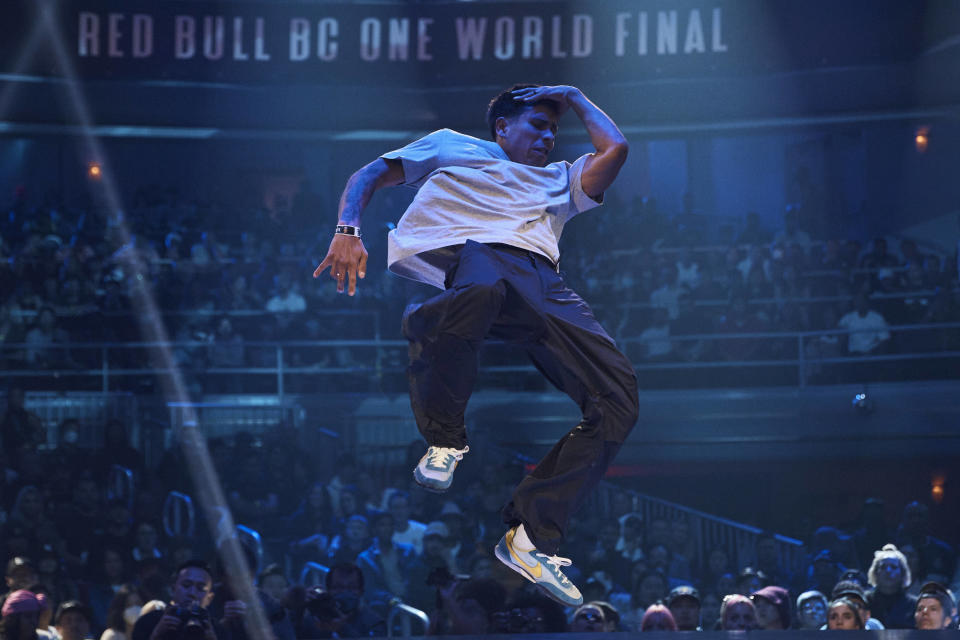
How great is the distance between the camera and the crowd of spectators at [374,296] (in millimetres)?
10453

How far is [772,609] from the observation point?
5.79 metres

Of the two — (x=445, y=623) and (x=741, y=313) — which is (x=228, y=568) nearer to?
(x=445, y=623)

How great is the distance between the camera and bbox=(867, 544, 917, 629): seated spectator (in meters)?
6.56

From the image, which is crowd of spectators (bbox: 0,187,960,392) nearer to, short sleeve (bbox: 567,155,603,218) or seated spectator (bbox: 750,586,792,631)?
seated spectator (bbox: 750,586,792,631)

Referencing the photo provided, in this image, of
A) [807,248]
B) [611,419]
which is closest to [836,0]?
[807,248]

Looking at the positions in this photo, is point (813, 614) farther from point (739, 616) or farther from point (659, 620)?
point (659, 620)

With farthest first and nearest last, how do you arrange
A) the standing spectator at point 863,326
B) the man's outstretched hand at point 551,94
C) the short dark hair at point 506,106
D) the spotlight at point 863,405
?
the standing spectator at point 863,326 < the spotlight at point 863,405 < the short dark hair at point 506,106 < the man's outstretched hand at point 551,94

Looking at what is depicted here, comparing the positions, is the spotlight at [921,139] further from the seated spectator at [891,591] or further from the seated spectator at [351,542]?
the seated spectator at [351,542]

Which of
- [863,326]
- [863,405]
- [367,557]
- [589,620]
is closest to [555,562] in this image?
[589,620]

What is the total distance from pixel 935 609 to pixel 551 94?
349 centimetres

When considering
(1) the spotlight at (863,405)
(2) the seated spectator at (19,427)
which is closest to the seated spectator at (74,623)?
(2) the seated spectator at (19,427)

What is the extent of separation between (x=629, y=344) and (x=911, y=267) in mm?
2755

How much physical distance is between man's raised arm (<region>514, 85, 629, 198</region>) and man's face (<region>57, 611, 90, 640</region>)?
3.76m

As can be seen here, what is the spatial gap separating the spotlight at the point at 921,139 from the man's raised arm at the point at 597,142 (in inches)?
451
